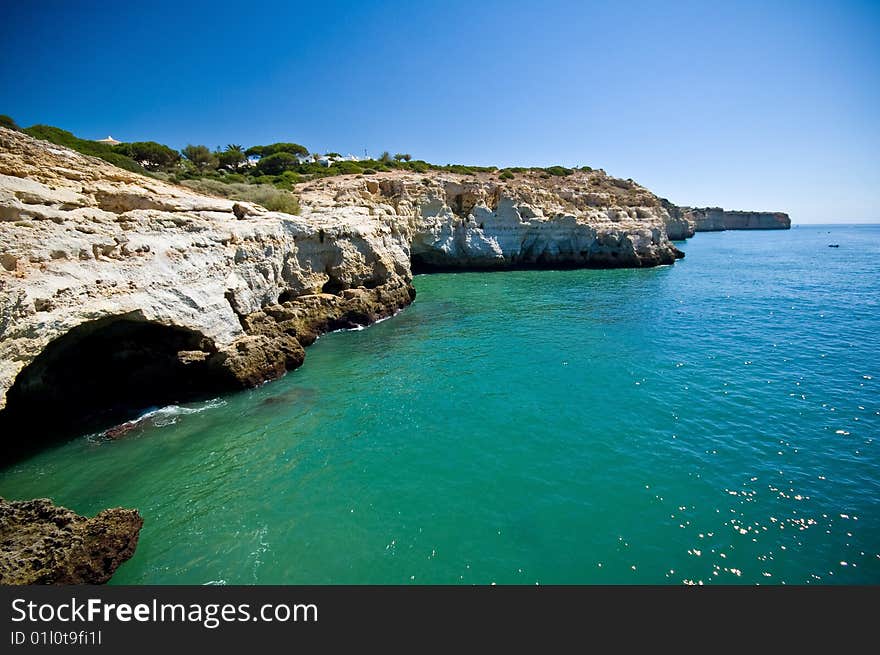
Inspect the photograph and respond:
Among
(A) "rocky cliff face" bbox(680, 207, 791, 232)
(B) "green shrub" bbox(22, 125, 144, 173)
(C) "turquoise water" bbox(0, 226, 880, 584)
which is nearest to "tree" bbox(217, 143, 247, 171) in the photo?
(B) "green shrub" bbox(22, 125, 144, 173)

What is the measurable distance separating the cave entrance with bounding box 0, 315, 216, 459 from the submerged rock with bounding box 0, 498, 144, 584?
5.33 metres

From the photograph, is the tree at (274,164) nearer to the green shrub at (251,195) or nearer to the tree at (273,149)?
the tree at (273,149)

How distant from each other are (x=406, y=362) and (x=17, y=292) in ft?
Answer: 38.3

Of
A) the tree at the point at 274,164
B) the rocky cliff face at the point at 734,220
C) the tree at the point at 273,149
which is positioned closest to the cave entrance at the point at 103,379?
the tree at the point at 274,164

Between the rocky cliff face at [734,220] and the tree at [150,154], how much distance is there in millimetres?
139778

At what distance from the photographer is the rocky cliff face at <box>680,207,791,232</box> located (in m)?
133

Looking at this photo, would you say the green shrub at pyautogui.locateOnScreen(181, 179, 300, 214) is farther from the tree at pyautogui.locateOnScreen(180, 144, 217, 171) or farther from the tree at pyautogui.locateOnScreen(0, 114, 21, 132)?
the tree at pyautogui.locateOnScreen(180, 144, 217, 171)

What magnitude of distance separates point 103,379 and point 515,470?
13.8 metres

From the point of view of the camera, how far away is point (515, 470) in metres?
9.37

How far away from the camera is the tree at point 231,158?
5203 cm

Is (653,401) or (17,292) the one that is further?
(653,401)

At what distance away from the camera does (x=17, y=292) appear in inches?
363
